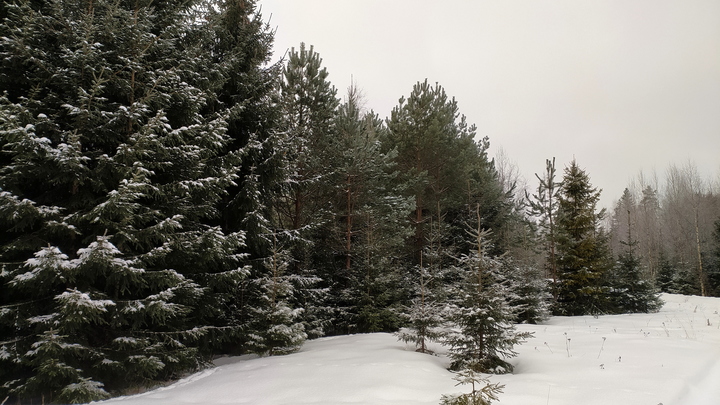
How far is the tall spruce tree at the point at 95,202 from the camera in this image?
15.8 ft

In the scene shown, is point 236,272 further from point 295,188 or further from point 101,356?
point 295,188

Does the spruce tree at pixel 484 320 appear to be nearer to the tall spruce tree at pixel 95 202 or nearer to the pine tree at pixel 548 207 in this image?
the tall spruce tree at pixel 95 202

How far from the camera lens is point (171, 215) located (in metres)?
6.54

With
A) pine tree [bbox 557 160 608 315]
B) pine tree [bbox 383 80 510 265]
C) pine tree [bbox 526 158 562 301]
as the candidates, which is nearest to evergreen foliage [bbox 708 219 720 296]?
pine tree [bbox 557 160 608 315]

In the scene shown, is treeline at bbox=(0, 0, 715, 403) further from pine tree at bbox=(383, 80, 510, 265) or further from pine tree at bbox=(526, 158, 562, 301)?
pine tree at bbox=(383, 80, 510, 265)

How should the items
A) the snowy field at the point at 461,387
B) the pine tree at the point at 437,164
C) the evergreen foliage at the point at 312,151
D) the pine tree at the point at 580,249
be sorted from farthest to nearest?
the pine tree at the point at 437,164 < the pine tree at the point at 580,249 < the evergreen foliage at the point at 312,151 < the snowy field at the point at 461,387

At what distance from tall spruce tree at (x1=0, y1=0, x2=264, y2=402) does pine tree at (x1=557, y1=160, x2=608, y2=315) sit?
1335 centimetres

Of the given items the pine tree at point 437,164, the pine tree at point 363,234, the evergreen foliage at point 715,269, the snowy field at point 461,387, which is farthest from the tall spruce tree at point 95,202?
the evergreen foliage at point 715,269

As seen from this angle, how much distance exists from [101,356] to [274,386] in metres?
2.94

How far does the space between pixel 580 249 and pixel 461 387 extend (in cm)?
1235

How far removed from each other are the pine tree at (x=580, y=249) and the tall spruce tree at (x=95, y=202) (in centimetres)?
1335

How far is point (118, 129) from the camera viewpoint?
6012 millimetres

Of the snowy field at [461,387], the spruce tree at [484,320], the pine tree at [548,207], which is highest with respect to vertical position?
the pine tree at [548,207]

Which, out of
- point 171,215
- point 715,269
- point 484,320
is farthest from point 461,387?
point 715,269
